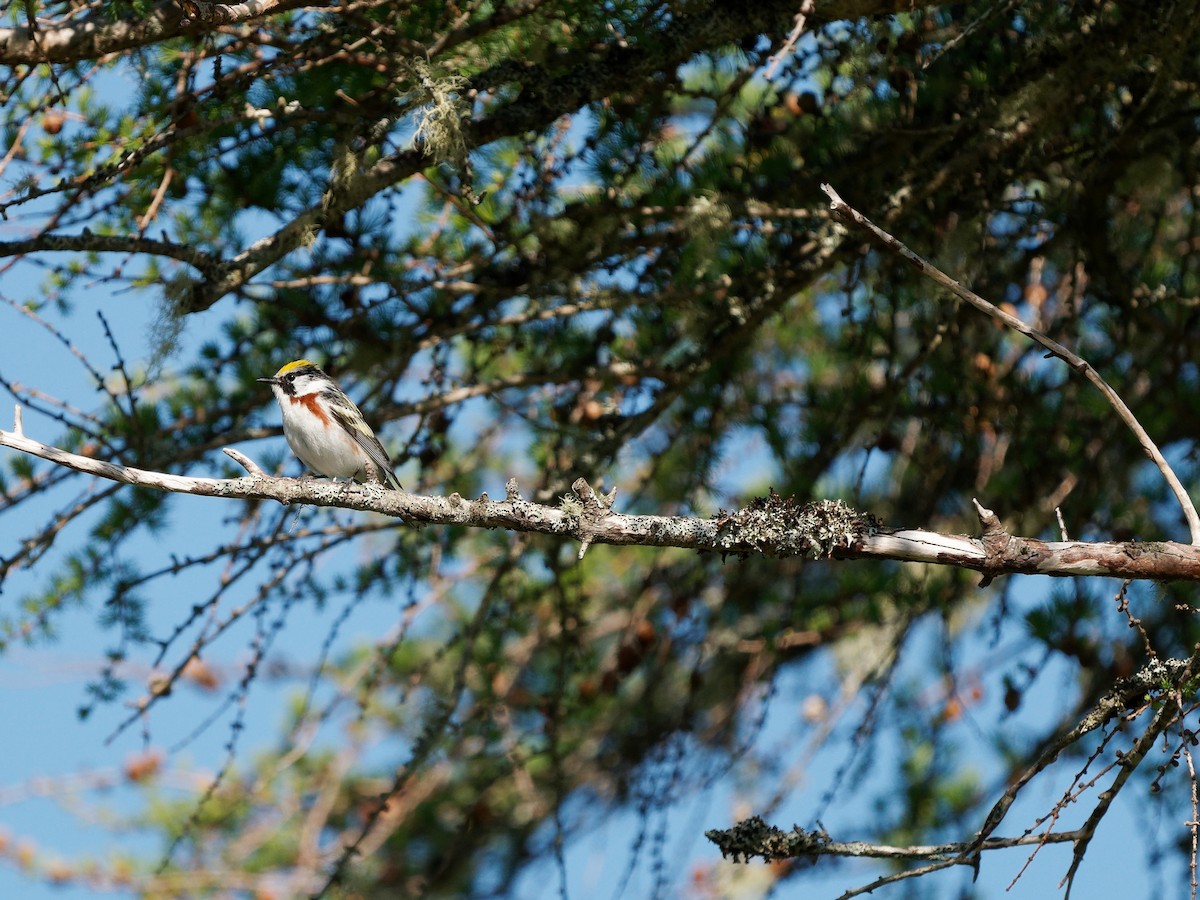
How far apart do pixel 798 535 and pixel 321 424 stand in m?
2.15

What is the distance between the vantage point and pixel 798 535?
2.73 metres

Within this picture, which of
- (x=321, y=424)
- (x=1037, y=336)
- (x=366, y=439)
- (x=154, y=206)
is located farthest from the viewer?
(x=366, y=439)

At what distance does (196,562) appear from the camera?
12.8 feet

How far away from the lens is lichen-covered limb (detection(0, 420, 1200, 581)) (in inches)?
106

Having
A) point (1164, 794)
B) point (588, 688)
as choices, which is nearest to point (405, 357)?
point (588, 688)

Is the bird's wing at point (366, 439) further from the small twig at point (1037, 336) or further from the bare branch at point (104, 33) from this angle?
the small twig at point (1037, 336)

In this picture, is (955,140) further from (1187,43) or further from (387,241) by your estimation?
(387,241)

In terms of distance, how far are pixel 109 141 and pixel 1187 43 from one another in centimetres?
324

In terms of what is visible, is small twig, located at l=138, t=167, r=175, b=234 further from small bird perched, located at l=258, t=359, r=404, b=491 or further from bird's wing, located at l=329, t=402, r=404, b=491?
bird's wing, located at l=329, t=402, r=404, b=491

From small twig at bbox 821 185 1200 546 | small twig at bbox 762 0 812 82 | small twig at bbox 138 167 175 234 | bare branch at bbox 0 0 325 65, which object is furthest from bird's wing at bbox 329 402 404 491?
small twig at bbox 821 185 1200 546

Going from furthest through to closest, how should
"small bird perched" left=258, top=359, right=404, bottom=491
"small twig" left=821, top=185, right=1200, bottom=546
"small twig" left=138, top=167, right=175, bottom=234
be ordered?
1. "small bird perched" left=258, top=359, right=404, bottom=491
2. "small twig" left=138, top=167, right=175, bottom=234
3. "small twig" left=821, top=185, right=1200, bottom=546

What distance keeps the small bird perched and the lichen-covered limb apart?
1.50 m

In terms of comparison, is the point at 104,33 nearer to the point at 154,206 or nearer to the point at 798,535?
the point at 154,206

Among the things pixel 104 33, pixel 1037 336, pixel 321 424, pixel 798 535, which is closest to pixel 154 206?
pixel 104 33
